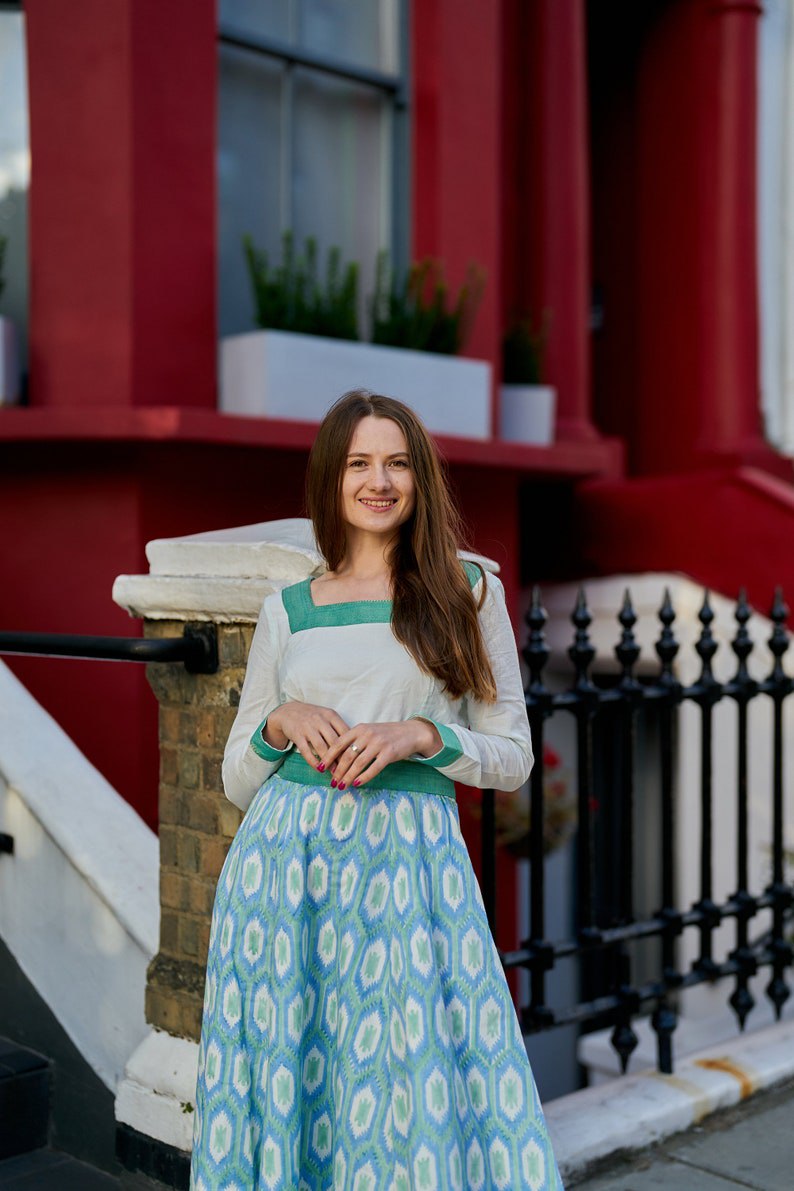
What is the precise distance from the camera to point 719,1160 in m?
3.29

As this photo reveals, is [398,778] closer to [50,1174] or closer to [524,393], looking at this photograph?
[50,1174]

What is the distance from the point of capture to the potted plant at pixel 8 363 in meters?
5.94

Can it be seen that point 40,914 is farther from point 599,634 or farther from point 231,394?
point 599,634

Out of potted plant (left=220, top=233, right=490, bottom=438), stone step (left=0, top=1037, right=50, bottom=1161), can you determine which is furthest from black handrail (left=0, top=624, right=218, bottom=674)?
potted plant (left=220, top=233, right=490, bottom=438)

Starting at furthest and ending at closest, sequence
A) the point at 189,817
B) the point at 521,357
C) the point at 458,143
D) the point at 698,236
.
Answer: the point at 698,236 < the point at 521,357 < the point at 458,143 < the point at 189,817

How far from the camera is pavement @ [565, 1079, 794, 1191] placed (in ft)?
10.3

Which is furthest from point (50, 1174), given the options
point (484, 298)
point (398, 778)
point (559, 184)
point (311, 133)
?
point (559, 184)

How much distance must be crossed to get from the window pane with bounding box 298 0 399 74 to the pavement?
5521 mm

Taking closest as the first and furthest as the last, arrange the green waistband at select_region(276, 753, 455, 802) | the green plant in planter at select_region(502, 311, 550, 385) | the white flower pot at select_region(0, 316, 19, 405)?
the green waistband at select_region(276, 753, 455, 802), the white flower pot at select_region(0, 316, 19, 405), the green plant in planter at select_region(502, 311, 550, 385)

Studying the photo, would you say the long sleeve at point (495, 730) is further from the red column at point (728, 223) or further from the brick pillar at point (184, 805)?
the red column at point (728, 223)

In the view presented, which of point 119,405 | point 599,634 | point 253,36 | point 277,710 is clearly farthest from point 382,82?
point 277,710

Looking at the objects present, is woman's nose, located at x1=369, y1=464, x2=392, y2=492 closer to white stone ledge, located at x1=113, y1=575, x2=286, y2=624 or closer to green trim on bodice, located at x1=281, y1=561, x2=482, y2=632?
green trim on bodice, located at x1=281, y1=561, x2=482, y2=632

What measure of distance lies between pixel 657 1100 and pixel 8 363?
419 cm

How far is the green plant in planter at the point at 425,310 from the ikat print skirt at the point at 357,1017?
4.58 meters
